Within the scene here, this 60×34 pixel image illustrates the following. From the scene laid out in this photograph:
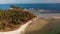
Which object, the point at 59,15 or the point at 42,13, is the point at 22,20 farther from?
the point at 59,15

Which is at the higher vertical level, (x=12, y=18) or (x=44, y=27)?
(x=12, y=18)

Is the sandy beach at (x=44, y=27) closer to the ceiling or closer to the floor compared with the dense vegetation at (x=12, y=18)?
closer to the floor

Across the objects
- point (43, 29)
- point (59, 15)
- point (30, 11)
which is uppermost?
point (30, 11)

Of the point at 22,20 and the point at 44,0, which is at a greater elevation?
the point at 44,0

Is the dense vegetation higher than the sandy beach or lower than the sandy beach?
higher

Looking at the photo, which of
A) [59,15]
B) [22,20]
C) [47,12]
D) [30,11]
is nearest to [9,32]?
[22,20]

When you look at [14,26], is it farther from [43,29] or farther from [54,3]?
[54,3]
